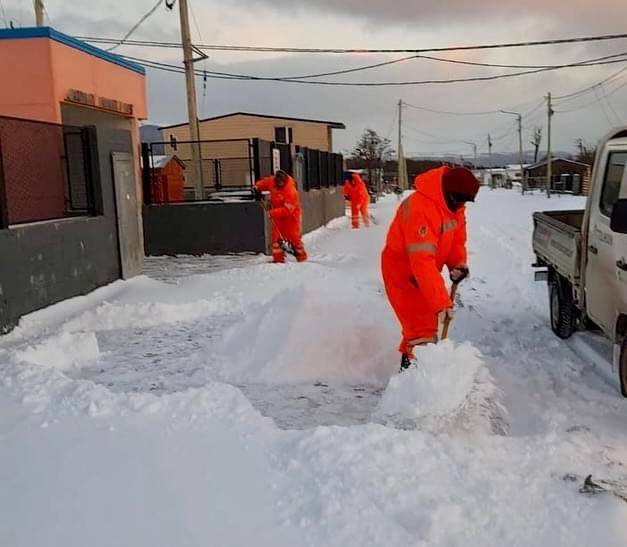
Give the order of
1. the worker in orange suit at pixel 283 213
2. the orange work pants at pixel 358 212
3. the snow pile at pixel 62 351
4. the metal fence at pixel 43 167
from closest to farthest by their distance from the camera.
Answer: the snow pile at pixel 62 351
the metal fence at pixel 43 167
the worker in orange suit at pixel 283 213
the orange work pants at pixel 358 212

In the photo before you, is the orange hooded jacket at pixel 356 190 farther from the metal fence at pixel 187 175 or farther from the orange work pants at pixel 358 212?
the metal fence at pixel 187 175

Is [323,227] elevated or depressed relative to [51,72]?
depressed

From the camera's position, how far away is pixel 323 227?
20984 millimetres

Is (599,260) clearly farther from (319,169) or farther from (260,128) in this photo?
(260,128)

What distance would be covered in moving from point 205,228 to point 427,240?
34.3 ft

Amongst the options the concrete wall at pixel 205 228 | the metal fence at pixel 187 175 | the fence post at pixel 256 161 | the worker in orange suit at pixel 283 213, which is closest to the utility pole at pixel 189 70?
the metal fence at pixel 187 175

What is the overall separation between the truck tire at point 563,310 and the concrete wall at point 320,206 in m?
11.0

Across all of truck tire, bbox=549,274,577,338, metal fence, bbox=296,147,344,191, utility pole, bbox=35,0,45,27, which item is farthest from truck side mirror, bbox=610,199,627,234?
utility pole, bbox=35,0,45,27

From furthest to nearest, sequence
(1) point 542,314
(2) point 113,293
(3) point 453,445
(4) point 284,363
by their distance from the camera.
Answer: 1. (2) point 113,293
2. (1) point 542,314
3. (4) point 284,363
4. (3) point 453,445

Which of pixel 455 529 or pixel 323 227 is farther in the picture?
pixel 323 227

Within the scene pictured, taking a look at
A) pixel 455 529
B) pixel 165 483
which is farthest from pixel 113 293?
pixel 455 529

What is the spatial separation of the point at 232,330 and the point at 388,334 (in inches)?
61.2

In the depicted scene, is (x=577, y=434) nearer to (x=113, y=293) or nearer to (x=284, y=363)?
(x=284, y=363)

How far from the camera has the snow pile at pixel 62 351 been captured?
6148mm
